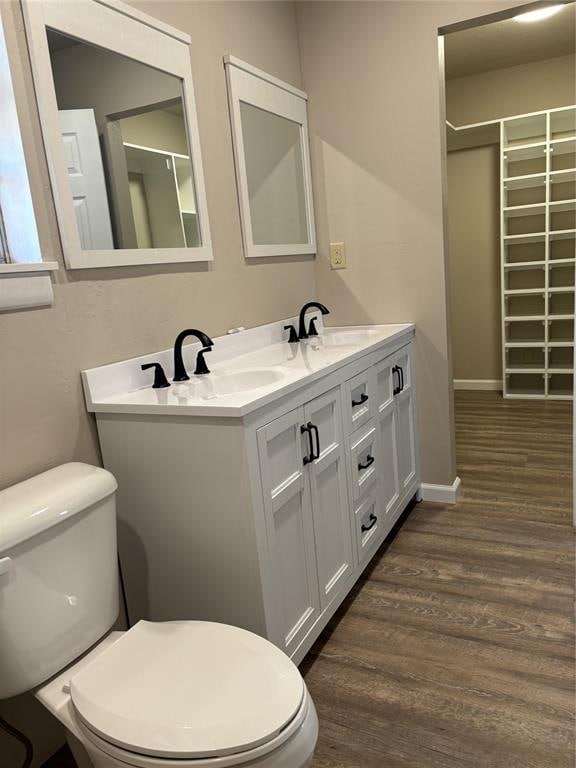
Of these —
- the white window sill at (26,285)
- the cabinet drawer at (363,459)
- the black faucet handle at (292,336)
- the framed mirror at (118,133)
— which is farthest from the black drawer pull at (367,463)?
the white window sill at (26,285)

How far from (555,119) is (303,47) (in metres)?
2.49

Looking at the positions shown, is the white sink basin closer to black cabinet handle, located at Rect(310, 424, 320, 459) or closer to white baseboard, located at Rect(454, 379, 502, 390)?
black cabinet handle, located at Rect(310, 424, 320, 459)

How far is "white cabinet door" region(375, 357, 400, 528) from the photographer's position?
2.25 metres

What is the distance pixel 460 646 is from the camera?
178cm

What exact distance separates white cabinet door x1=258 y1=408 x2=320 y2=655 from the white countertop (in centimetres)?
12

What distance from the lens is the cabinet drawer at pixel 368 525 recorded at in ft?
6.72

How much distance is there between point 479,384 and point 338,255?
2704mm

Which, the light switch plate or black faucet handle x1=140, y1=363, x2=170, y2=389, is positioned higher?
the light switch plate

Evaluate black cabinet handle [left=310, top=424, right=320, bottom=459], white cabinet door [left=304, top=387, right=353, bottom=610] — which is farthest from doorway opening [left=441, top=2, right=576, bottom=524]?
black cabinet handle [left=310, top=424, right=320, bottom=459]

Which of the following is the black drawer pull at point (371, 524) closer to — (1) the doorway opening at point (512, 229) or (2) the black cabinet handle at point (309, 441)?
(2) the black cabinet handle at point (309, 441)

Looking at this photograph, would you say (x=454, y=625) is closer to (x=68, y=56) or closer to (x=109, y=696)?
(x=109, y=696)

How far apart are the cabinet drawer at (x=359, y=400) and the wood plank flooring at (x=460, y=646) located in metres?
0.63

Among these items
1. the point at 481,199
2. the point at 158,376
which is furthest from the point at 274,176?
the point at 481,199

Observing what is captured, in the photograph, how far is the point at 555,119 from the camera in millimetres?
4195
